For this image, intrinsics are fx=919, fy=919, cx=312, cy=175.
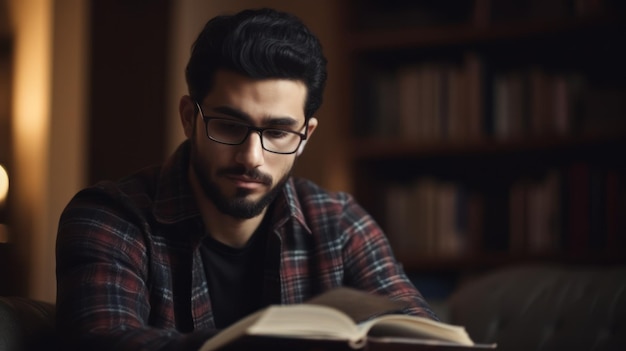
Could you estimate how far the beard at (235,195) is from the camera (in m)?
1.41

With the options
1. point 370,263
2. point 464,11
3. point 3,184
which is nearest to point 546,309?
point 370,263

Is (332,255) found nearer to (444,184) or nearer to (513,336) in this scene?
(513,336)

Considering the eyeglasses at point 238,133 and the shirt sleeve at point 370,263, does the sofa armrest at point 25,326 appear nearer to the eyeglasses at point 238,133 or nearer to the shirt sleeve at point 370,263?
the eyeglasses at point 238,133

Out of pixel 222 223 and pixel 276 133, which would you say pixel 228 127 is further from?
pixel 222 223

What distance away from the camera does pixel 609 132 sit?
2717 mm

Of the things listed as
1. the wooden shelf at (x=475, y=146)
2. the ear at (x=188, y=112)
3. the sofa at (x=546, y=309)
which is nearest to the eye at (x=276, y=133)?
the ear at (x=188, y=112)

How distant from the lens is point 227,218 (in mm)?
1487

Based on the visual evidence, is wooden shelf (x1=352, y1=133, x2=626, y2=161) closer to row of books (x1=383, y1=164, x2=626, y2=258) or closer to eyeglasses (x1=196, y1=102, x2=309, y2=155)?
row of books (x1=383, y1=164, x2=626, y2=258)

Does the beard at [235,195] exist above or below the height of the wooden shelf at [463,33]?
below

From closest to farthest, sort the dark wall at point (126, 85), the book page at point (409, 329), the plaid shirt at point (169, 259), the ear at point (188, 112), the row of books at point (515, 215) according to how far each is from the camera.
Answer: the book page at point (409, 329), the plaid shirt at point (169, 259), the ear at point (188, 112), the row of books at point (515, 215), the dark wall at point (126, 85)

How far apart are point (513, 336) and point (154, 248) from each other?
957 mm

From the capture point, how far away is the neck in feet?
4.88

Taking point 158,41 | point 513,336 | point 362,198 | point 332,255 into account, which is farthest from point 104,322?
point 158,41

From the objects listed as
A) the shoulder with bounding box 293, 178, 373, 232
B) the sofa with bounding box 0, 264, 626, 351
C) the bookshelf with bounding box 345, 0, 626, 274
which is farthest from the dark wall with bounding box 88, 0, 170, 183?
the shoulder with bounding box 293, 178, 373, 232
